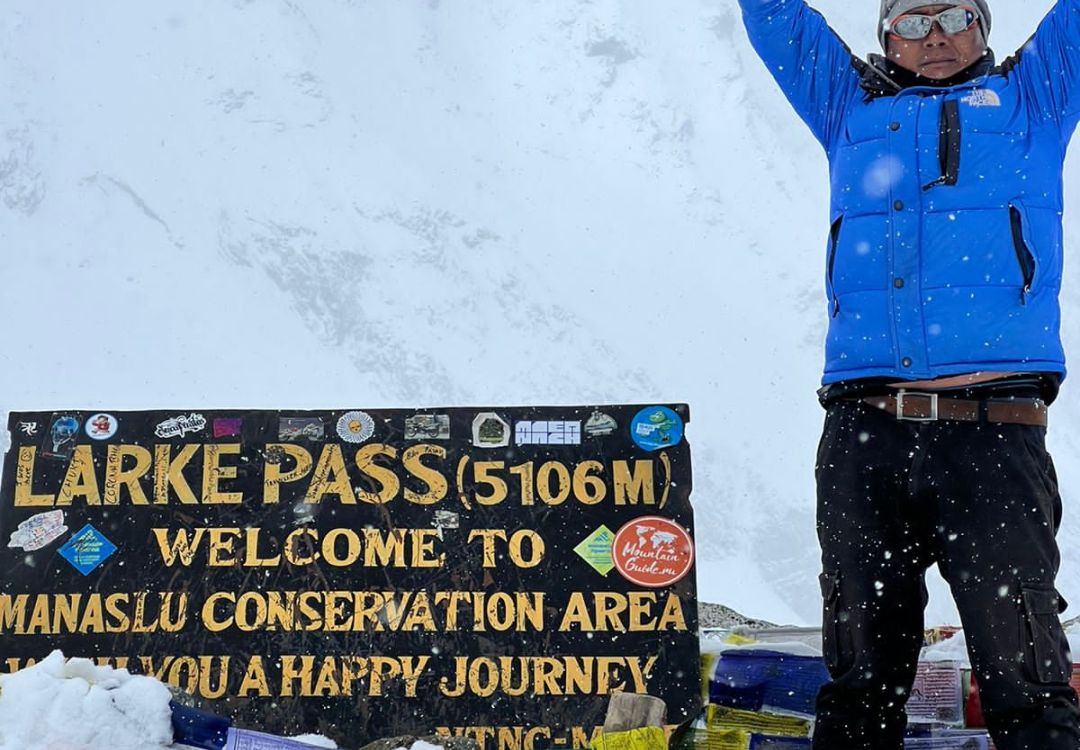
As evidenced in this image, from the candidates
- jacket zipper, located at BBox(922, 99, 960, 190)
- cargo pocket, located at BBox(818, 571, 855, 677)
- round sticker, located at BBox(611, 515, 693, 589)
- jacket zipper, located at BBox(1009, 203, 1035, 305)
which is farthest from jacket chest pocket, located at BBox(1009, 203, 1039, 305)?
round sticker, located at BBox(611, 515, 693, 589)

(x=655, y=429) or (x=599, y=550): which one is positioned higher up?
(x=655, y=429)

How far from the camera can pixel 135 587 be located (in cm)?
397

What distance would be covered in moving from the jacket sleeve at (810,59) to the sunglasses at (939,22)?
0.54 ft

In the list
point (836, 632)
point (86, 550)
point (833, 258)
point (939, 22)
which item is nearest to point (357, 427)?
point (86, 550)

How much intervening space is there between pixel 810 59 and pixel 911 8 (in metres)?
0.27

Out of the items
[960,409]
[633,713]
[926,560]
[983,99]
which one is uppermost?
[983,99]

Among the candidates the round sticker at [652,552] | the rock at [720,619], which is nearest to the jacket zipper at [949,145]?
the round sticker at [652,552]

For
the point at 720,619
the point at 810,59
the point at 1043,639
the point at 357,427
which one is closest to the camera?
the point at 1043,639

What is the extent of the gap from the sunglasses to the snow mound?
7.91ft

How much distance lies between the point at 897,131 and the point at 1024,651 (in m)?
1.20

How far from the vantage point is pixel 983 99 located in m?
2.58

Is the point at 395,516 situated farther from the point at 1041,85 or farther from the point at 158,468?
the point at 1041,85

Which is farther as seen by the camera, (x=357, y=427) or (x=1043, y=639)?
(x=357, y=427)

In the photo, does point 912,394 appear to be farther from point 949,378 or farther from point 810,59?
point 810,59
